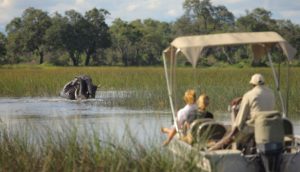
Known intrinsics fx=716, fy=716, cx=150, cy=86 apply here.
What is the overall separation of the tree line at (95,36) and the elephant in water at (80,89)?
5603 cm

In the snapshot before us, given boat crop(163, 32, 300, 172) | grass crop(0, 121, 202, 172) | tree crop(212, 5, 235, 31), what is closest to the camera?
grass crop(0, 121, 202, 172)

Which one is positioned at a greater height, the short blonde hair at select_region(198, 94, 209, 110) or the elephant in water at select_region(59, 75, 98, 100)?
the short blonde hair at select_region(198, 94, 209, 110)

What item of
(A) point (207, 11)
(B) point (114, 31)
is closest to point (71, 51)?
(B) point (114, 31)

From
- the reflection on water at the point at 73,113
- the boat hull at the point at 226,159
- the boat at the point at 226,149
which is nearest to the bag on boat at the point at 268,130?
the boat at the point at 226,149

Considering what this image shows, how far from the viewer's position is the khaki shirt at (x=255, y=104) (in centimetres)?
1005

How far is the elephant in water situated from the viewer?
92.2ft

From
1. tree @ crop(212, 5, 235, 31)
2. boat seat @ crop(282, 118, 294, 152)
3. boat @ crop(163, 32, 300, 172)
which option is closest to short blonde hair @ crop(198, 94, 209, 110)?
boat @ crop(163, 32, 300, 172)

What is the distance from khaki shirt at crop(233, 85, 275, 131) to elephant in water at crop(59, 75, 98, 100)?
18.2m

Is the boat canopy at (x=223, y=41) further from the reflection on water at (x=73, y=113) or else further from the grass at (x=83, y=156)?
the reflection on water at (x=73, y=113)

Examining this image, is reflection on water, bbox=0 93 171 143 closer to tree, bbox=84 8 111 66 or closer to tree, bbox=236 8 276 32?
tree, bbox=236 8 276 32

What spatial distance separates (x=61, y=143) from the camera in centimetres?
1049

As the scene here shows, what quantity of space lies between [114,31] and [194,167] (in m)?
95.5

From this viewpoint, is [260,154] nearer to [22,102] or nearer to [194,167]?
[194,167]

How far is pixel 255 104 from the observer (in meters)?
10.1
